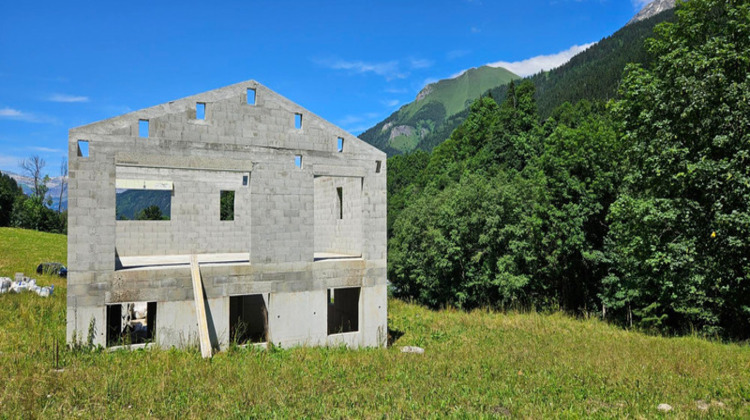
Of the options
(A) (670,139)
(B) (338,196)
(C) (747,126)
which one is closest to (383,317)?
(B) (338,196)

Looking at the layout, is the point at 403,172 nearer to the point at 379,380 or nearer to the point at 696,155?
the point at 696,155

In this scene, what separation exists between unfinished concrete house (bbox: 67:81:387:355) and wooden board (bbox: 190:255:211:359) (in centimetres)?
3

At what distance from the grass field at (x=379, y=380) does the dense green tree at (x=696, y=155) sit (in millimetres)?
3151

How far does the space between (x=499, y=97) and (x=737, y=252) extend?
174 meters

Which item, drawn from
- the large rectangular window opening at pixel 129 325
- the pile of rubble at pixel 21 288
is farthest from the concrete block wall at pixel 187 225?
the pile of rubble at pixel 21 288

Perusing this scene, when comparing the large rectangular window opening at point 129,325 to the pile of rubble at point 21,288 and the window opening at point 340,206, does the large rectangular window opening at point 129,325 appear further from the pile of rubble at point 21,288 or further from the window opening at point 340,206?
the window opening at point 340,206

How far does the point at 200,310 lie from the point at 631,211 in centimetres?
1577

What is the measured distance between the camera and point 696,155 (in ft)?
54.3

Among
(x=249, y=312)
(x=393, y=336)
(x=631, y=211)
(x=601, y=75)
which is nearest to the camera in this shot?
(x=631, y=211)

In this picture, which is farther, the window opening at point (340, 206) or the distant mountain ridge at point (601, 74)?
the distant mountain ridge at point (601, 74)

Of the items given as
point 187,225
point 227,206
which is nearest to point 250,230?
point 187,225

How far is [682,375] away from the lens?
39.6 feet

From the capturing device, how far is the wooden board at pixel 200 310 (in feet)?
41.4

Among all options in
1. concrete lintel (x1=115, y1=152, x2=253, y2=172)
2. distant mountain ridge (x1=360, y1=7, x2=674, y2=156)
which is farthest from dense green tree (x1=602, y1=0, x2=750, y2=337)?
distant mountain ridge (x1=360, y1=7, x2=674, y2=156)
